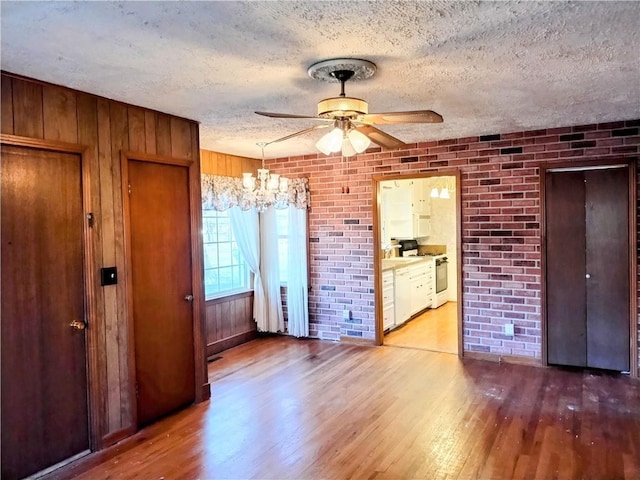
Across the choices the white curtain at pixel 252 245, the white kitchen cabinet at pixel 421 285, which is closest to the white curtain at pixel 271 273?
the white curtain at pixel 252 245

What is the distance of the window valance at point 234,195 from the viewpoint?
489 centimetres

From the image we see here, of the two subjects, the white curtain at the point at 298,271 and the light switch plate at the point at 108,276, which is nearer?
the light switch plate at the point at 108,276

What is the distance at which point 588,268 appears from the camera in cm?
435

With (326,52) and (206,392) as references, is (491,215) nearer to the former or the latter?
(326,52)

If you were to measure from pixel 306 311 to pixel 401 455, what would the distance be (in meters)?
3.04

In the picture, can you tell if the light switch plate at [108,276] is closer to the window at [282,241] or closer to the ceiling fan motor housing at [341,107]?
the ceiling fan motor housing at [341,107]

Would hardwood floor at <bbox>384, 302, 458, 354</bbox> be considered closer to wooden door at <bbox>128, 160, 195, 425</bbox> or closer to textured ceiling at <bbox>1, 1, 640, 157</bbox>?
wooden door at <bbox>128, 160, 195, 425</bbox>

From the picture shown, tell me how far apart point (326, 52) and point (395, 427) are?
2.51m

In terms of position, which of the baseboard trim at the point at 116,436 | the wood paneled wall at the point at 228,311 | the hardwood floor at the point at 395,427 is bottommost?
the hardwood floor at the point at 395,427

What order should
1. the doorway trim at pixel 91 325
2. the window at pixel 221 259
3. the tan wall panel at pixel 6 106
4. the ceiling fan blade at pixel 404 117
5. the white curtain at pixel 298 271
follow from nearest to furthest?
the ceiling fan blade at pixel 404 117
the tan wall panel at pixel 6 106
the doorway trim at pixel 91 325
the window at pixel 221 259
the white curtain at pixel 298 271

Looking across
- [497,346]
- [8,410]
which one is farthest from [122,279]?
[497,346]

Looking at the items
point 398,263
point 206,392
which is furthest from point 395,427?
point 398,263

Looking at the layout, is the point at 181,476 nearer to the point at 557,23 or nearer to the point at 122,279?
the point at 122,279

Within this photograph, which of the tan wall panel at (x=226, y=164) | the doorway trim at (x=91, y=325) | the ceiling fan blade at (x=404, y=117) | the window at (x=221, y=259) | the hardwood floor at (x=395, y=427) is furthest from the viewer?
the window at (x=221, y=259)
